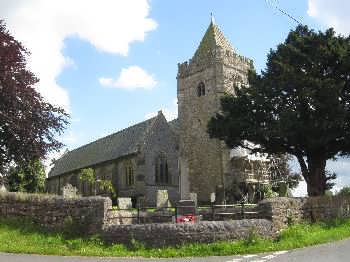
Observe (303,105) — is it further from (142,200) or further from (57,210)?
(142,200)

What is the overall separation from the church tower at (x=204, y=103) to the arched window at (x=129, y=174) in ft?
16.9

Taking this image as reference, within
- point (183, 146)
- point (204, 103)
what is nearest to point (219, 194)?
point (183, 146)

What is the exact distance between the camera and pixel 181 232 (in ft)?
51.6

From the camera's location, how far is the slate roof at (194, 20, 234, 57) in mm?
53094

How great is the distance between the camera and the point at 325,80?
26.5 metres

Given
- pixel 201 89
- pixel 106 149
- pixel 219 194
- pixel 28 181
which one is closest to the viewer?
pixel 28 181

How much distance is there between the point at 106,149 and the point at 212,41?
16.5m

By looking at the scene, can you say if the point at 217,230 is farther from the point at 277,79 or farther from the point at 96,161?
the point at 96,161

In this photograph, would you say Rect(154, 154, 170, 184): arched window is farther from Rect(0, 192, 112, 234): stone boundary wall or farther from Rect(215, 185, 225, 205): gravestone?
Rect(0, 192, 112, 234): stone boundary wall

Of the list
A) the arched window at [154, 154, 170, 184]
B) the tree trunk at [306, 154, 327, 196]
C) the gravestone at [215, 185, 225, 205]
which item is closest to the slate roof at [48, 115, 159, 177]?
the arched window at [154, 154, 170, 184]

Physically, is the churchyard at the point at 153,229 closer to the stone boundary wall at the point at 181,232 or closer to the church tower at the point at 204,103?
the stone boundary wall at the point at 181,232

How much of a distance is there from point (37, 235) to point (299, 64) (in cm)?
1882

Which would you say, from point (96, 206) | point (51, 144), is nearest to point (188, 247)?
point (96, 206)

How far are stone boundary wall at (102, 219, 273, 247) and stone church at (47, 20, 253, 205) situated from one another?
2765 centimetres
